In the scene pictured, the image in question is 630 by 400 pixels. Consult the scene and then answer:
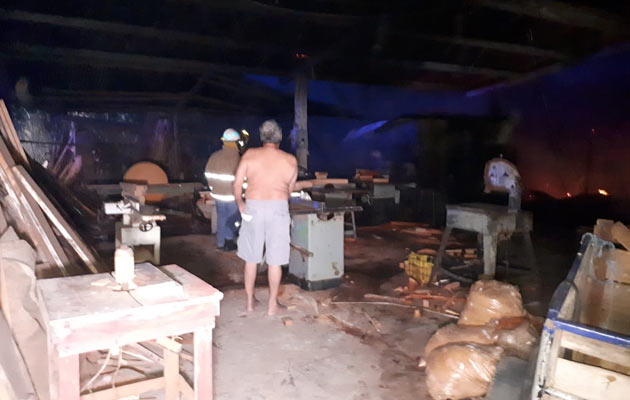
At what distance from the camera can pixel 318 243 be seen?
5.93 meters

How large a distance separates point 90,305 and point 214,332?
2.38 metres

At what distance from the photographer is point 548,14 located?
7.64m

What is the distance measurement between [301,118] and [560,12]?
4.63 metres

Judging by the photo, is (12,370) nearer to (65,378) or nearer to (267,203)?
(65,378)

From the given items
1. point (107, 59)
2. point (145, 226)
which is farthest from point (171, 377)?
point (107, 59)

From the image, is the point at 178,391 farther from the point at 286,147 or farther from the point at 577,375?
the point at 286,147

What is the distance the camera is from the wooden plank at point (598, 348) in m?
2.22

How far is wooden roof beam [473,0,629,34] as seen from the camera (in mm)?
7426

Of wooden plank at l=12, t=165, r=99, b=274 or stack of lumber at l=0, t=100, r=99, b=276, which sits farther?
wooden plank at l=12, t=165, r=99, b=274

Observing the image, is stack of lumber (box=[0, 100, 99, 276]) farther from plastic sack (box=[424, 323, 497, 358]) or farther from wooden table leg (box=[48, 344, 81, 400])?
plastic sack (box=[424, 323, 497, 358])

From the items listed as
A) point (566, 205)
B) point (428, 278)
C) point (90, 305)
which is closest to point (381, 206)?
point (566, 205)

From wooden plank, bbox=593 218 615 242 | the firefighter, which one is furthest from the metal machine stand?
the firefighter

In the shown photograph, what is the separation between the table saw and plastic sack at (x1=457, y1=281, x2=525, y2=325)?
2252 mm

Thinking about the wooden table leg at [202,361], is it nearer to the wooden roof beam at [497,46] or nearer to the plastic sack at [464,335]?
the plastic sack at [464,335]
